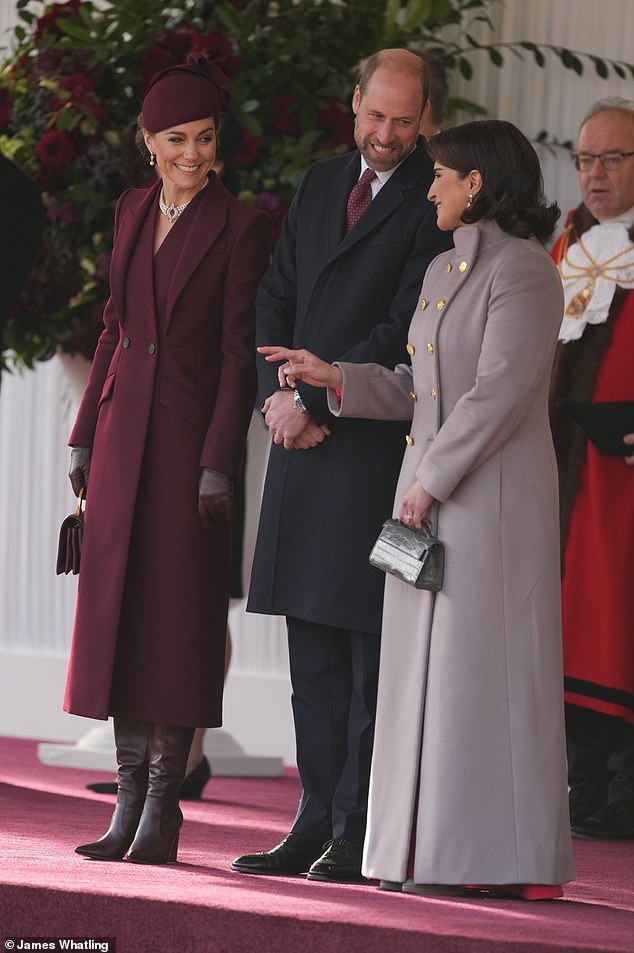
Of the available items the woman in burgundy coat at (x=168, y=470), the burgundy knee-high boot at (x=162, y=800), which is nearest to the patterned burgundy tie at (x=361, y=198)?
the woman in burgundy coat at (x=168, y=470)

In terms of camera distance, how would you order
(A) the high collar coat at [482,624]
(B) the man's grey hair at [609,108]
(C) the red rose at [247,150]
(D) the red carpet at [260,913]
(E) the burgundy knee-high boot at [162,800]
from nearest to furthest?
(D) the red carpet at [260,913] < (A) the high collar coat at [482,624] < (E) the burgundy knee-high boot at [162,800] < (B) the man's grey hair at [609,108] < (C) the red rose at [247,150]

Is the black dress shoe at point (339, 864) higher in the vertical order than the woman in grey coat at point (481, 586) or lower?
lower

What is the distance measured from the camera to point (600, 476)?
3912 mm

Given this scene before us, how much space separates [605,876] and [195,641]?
3.08ft

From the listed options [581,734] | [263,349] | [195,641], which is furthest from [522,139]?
[581,734]

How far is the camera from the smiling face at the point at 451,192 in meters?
2.76

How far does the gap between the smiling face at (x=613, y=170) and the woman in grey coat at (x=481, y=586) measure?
1.25 m

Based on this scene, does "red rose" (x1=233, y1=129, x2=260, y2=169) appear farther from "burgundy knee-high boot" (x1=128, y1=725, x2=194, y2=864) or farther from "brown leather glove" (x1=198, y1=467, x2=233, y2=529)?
"burgundy knee-high boot" (x1=128, y1=725, x2=194, y2=864)

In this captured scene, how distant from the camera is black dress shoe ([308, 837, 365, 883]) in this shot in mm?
2752

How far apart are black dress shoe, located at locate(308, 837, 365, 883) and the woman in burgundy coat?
293 mm

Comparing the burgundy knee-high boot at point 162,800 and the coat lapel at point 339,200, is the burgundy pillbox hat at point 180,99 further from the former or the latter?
the burgundy knee-high boot at point 162,800

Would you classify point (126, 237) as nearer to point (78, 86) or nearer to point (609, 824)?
point (78, 86)

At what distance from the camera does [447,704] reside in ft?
8.57

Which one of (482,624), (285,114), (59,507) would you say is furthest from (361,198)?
(59,507)
